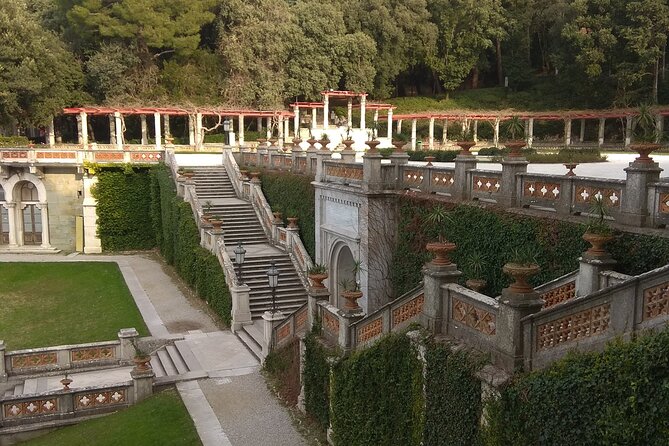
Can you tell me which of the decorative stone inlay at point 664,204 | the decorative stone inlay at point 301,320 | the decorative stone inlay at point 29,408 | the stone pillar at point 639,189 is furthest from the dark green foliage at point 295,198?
the decorative stone inlay at point 664,204

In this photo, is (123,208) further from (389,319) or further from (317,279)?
(389,319)

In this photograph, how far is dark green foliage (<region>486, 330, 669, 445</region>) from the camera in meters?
5.89

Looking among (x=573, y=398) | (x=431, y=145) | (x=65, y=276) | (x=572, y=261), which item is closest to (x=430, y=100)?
(x=431, y=145)

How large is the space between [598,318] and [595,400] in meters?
1.02

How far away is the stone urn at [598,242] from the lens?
8938 millimetres

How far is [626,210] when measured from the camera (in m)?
9.70

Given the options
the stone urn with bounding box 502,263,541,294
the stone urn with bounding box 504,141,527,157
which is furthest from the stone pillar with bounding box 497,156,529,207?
the stone urn with bounding box 502,263,541,294

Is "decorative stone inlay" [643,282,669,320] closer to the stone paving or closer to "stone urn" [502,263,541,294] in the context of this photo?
"stone urn" [502,263,541,294]

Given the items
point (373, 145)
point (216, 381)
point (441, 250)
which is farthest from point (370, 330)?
point (216, 381)

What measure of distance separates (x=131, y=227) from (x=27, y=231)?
251 inches

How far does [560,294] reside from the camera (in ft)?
32.1

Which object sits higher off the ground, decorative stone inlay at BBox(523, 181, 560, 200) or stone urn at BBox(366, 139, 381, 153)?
stone urn at BBox(366, 139, 381, 153)

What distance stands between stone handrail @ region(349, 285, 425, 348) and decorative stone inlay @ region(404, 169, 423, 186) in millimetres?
5129

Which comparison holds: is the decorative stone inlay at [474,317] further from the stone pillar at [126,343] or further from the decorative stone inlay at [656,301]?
the stone pillar at [126,343]
